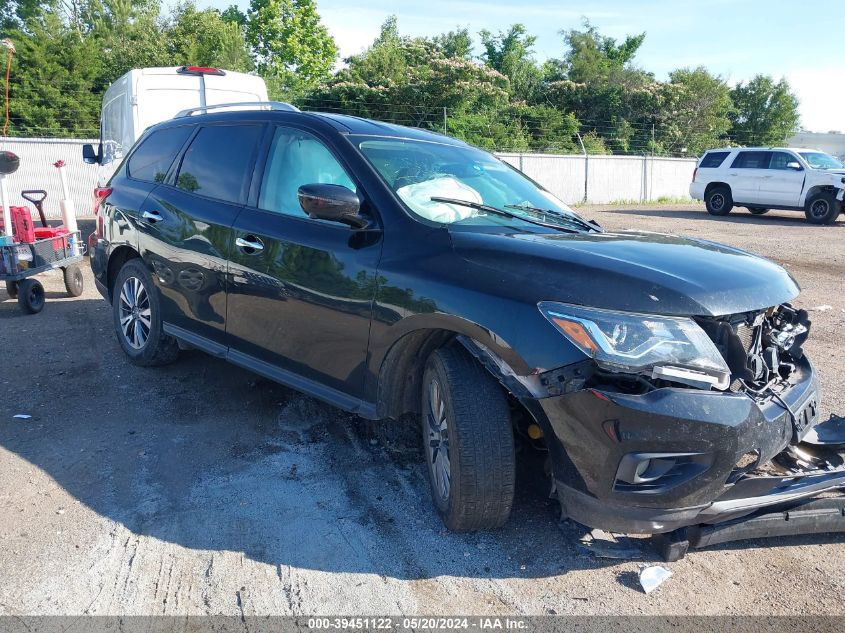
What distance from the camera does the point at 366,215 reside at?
3.52 m

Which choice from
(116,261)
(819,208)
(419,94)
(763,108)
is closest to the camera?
(116,261)

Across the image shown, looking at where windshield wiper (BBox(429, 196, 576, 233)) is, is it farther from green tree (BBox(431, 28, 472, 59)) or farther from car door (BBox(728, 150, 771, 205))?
green tree (BBox(431, 28, 472, 59))

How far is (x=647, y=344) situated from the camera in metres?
2.60

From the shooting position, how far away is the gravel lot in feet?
9.14

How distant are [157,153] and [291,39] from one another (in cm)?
3838

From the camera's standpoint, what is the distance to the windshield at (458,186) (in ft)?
11.9

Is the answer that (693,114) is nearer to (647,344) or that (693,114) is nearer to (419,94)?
(419,94)

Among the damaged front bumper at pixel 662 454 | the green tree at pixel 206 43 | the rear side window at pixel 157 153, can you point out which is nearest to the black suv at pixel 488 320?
the damaged front bumper at pixel 662 454

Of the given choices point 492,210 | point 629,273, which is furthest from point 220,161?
point 629,273

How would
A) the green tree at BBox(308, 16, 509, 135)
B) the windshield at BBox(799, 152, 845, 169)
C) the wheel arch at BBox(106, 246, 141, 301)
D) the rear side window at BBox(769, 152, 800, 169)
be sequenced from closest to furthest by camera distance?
the wheel arch at BBox(106, 246, 141, 301), the windshield at BBox(799, 152, 845, 169), the rear side window at BBox(769, 152, 800, 169), the green tree at BBox(308, 16, 509, 135)

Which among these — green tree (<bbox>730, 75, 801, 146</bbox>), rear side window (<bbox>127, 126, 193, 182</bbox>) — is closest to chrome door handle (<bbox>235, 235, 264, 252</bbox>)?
rear side window (<bbox>127, 126, 193, 182</bbox>)

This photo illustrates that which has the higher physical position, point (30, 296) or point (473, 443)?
point (473, 443)

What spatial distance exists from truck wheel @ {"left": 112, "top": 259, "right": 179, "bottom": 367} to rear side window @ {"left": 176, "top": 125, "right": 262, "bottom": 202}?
82 cm

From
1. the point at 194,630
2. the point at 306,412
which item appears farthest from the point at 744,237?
the point at 194,630
